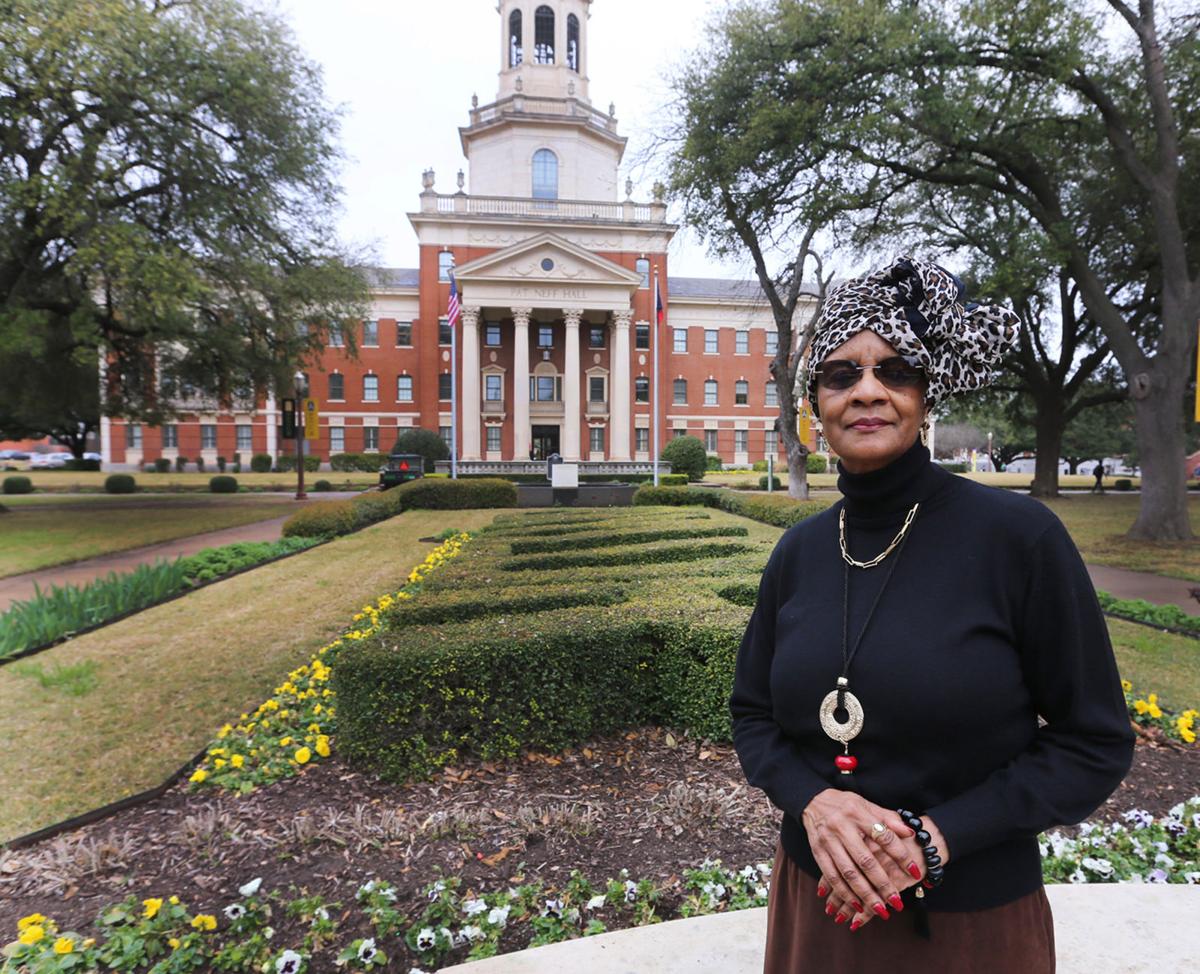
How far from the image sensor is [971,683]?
1.33 metres

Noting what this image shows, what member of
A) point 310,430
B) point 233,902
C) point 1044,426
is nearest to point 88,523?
point 310,430

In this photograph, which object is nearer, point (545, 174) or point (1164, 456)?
point (1164, 456)

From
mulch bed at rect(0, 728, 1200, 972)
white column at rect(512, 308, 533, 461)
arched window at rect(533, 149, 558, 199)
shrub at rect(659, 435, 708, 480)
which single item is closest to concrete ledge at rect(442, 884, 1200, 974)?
mulch bed at rect(0, 728, 1200, 972)

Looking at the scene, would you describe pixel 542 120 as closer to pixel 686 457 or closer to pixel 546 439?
pixel 546 439

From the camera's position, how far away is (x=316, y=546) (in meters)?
13.9

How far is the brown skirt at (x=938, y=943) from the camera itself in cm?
135

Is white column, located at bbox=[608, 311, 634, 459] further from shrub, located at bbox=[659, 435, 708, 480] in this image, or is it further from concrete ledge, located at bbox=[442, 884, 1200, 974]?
concrete ledge, located at bbox=[442, 884, 1200, 974]

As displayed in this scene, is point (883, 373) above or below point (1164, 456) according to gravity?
above

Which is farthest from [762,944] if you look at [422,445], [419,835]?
[422,445]

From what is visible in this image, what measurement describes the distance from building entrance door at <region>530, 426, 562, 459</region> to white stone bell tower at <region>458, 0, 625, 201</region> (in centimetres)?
1560

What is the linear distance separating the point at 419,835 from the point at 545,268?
139 ft

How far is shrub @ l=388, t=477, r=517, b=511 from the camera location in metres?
21.2

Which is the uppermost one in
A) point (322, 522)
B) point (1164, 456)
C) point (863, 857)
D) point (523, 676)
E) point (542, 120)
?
point (542, 120)

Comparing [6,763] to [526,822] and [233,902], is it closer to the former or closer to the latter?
[233,902]
